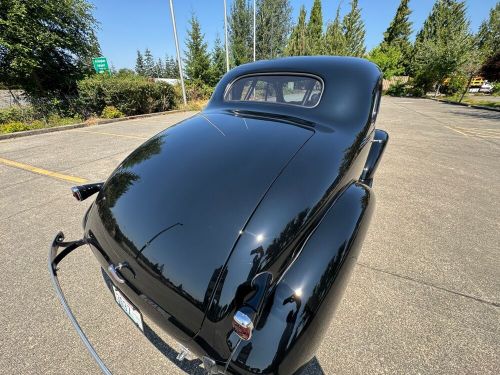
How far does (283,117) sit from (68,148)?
6.59 m

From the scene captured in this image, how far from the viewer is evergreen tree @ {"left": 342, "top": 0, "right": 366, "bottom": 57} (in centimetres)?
3096

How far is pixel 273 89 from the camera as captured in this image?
264cm

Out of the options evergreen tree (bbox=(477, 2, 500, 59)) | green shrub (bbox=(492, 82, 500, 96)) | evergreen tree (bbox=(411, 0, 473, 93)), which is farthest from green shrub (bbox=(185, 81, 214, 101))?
green shrub (bbox=(492, 82, 500, 96))

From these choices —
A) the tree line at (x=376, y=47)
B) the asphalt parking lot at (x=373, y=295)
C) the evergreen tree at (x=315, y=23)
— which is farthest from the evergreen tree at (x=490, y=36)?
the asphalt parking lot at (x=373, y=295)

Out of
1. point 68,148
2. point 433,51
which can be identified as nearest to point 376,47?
point 433,51

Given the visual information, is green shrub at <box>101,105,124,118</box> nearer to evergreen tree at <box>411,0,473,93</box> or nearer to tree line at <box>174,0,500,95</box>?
tree line at <box>174,0,500,95</box>

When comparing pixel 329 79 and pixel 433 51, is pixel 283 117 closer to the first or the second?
pixel 329 79

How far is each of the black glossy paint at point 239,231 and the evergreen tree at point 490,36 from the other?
76.0 ft

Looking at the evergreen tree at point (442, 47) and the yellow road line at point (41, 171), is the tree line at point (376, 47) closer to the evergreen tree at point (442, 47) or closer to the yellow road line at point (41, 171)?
the evergreen tree at point (442, 47)

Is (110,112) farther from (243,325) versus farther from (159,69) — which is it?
(159,69)

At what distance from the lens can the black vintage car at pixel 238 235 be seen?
3.48ft

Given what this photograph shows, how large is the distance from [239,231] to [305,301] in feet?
1.38

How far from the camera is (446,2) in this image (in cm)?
3391

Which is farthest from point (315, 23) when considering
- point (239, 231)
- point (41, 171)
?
point (239, 231)
